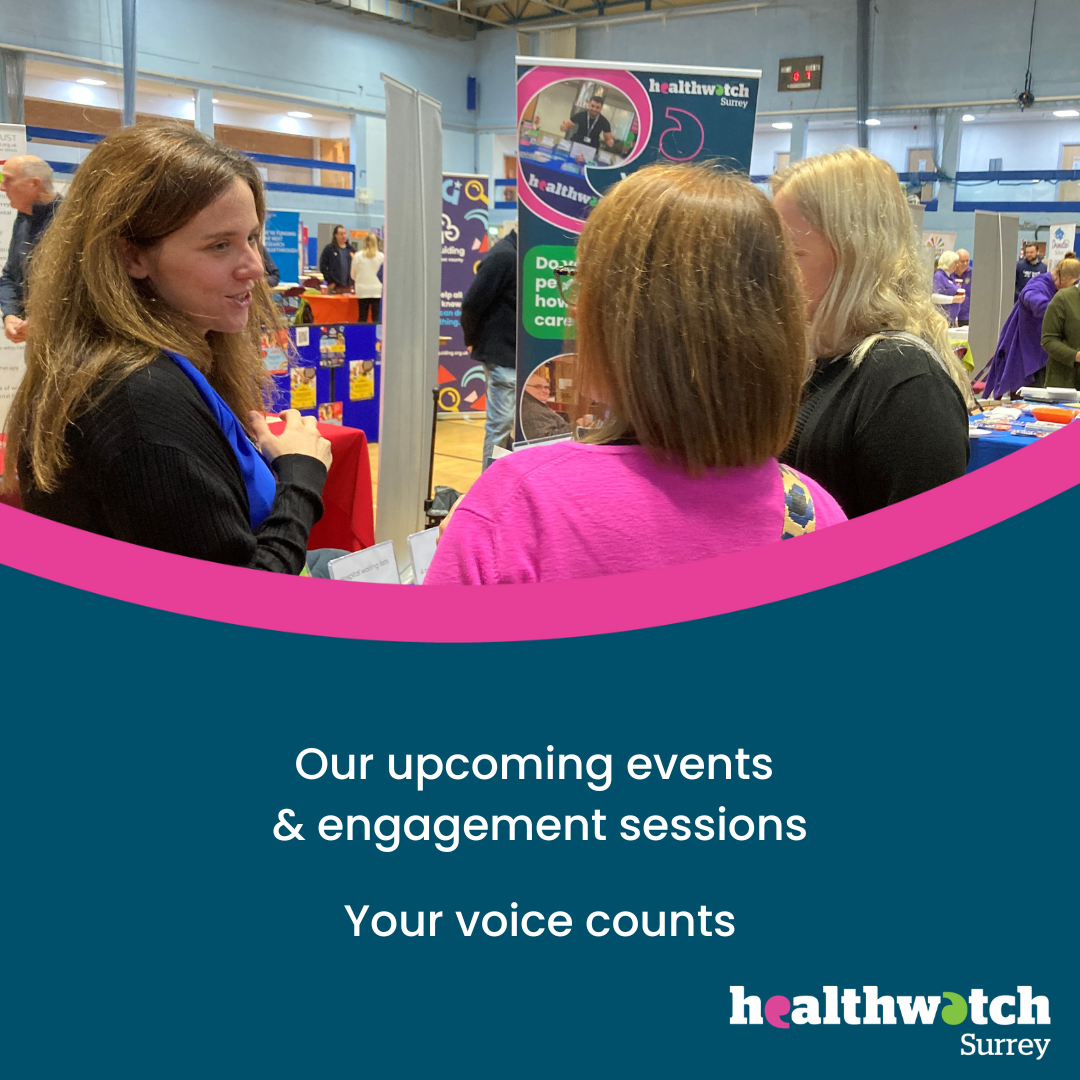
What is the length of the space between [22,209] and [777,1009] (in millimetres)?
5632

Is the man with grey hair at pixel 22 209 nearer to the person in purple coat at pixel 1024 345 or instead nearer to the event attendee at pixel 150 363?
the event attendee at pixel 150 363

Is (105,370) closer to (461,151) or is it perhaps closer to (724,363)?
(724,363)

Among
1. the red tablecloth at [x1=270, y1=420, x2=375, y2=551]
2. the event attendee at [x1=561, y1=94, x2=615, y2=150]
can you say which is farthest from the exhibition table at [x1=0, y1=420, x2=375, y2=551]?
the event attendee at [x1=561, y1=94, x2=615, y2=150]

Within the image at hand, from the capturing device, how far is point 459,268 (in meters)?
8.59

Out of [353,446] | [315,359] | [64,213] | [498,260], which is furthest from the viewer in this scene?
[315,359]

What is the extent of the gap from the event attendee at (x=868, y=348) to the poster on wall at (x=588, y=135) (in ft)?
3.68

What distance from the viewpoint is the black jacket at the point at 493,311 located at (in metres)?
5.21

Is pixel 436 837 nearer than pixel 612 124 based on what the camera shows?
Yes

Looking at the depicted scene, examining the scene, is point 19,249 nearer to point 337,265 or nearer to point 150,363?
point 150,363

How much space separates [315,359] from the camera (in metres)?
7.14

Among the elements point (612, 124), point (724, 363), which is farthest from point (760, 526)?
point (612, 124)

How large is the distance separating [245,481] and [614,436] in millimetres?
648

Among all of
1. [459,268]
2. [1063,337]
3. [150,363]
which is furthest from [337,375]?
[150,363]

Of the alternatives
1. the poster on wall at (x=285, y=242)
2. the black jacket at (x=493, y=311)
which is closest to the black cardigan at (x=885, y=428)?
the black jacket at (x=493, y=311)
